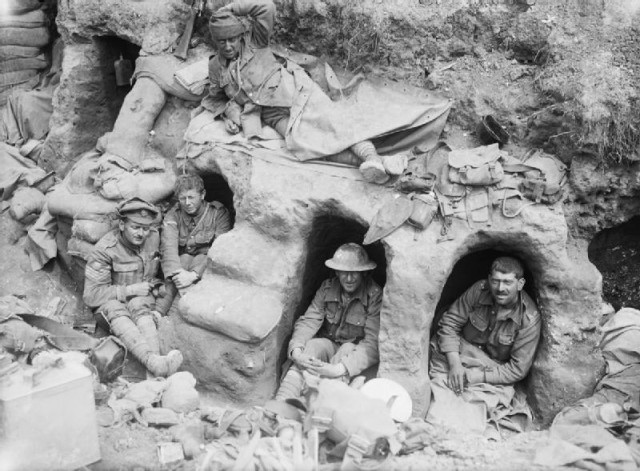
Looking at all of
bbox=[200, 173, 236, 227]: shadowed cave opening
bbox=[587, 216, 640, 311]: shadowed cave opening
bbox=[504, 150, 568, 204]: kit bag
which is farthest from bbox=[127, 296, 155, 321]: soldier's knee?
bbox=[587, 216, 640, 311]: shadowed cave opening

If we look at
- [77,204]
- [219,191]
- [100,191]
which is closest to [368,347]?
[219,191]

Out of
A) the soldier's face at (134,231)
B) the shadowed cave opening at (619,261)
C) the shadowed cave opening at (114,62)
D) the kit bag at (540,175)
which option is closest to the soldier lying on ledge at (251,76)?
the kit bag at (540,175)

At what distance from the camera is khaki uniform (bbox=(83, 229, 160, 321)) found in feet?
32.3

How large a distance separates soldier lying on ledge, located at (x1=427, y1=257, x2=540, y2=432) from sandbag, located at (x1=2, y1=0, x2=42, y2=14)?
25.5 feet

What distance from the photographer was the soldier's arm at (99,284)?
991 centimetres

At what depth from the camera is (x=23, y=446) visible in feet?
23.5

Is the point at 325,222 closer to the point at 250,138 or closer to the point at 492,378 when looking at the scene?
the point at 250,138

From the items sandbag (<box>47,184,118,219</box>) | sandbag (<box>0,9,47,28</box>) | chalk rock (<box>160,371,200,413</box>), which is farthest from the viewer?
sandbag (<box>0,9,47,28</box>)

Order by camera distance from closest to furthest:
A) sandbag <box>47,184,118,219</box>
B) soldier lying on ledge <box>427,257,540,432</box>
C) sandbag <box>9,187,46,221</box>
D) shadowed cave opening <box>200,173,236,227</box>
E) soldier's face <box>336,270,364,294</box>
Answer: soldier lying on ledge <box>427,257,540,432</box>, soldier's face <box>336,270,364,294</box>, sandbag <box>47,184,118,219</box>, shadowed cave opening <box>200,173,236,227</box>, sandbag <box>9,187,46,221</box>

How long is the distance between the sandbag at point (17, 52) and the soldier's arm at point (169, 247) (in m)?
4.63

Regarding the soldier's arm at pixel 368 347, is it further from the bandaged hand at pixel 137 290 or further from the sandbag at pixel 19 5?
the sandbag at pixel 19 5

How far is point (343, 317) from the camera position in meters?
9.59

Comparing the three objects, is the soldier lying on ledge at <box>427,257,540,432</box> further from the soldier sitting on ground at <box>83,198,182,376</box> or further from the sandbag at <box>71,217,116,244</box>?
the sandbag at <box>71,217,116,244</box>

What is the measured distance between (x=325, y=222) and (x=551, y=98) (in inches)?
106
